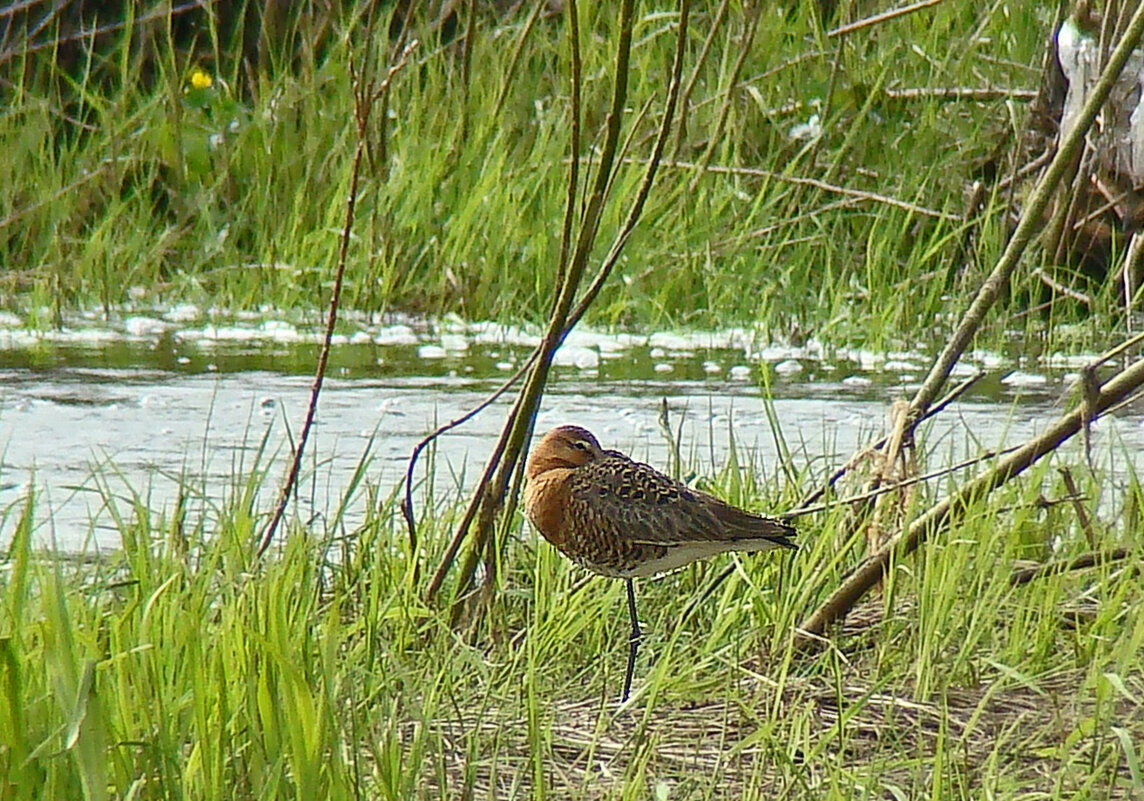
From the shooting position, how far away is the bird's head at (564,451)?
3.52 m

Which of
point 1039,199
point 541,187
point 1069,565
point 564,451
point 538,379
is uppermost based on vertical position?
point 541,187

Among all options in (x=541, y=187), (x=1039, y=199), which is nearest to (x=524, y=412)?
(x=1039, y=199)

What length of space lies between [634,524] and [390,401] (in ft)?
8.80

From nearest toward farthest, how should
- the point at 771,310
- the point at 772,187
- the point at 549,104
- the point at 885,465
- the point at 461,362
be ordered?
the point at 885,465
the point at 461,362
the point at 771,310
the point at 772,187
the point at 549,104

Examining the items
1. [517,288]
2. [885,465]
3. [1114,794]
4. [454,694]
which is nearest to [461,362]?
[517,288]

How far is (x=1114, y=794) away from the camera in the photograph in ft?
8.73

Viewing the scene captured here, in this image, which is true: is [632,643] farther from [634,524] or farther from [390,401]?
[390,401]

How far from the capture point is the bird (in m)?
3.15

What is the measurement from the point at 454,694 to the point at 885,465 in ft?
3.22

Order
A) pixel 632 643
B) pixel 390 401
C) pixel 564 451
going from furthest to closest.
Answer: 1. pixel 390 401
2. pixel 564 451
3. pixel 632 643

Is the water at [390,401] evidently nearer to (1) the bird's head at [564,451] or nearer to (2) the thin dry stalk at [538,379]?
(1) the bird's head at [564,451]

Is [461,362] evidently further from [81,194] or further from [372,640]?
[372,640]

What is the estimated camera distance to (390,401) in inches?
228

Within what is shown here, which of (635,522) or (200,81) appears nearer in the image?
(635,522)
